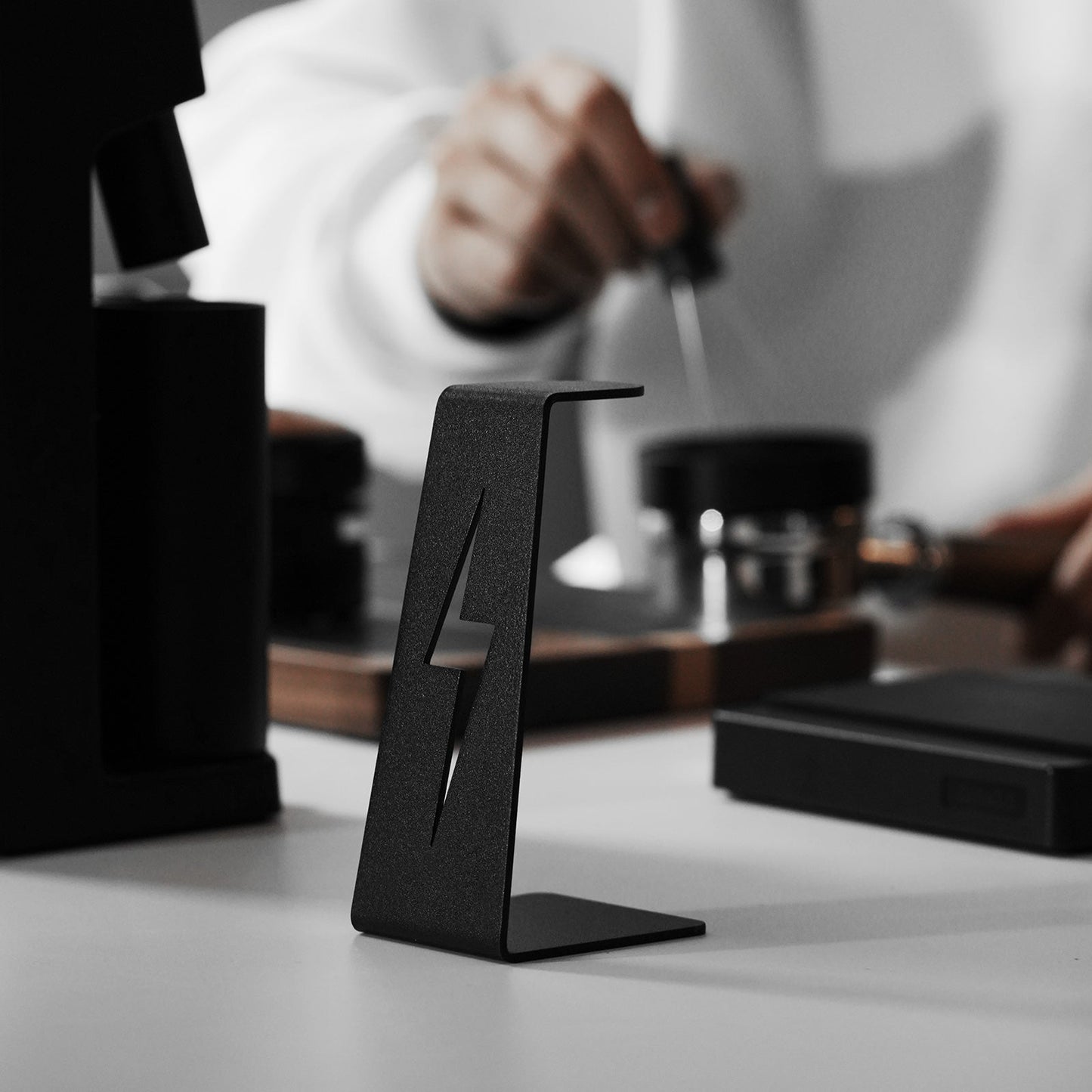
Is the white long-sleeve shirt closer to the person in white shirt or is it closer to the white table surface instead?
the person in white shirt

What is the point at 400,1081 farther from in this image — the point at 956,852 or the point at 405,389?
the point at 405,389

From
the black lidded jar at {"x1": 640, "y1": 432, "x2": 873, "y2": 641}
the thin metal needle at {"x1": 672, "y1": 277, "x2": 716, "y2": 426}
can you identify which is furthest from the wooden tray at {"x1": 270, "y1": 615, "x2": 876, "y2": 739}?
the thin metal needle at {"x1": 672, "y1": 277, "x2": 716, "y2": 426}

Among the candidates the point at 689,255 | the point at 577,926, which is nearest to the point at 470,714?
the point at 577,926

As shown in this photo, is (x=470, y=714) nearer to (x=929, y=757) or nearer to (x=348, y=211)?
(x=929, y=757)

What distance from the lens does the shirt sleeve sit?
3.73 feet

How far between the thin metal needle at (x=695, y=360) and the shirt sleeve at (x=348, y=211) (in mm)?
116

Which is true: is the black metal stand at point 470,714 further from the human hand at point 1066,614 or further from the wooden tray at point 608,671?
the human hand at point 1066,614

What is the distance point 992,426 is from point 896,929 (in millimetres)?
999

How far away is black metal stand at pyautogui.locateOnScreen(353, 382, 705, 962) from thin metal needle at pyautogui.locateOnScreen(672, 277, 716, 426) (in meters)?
1.09

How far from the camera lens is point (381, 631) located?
25.1 inches

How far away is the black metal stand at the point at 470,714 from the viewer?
1.04 ft

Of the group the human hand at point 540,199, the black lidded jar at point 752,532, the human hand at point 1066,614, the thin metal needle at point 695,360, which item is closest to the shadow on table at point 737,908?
the black lidded jar at point 752,532

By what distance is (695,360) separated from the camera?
1.42 meters

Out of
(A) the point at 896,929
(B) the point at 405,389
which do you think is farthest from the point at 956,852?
(B) the point at 405,389
